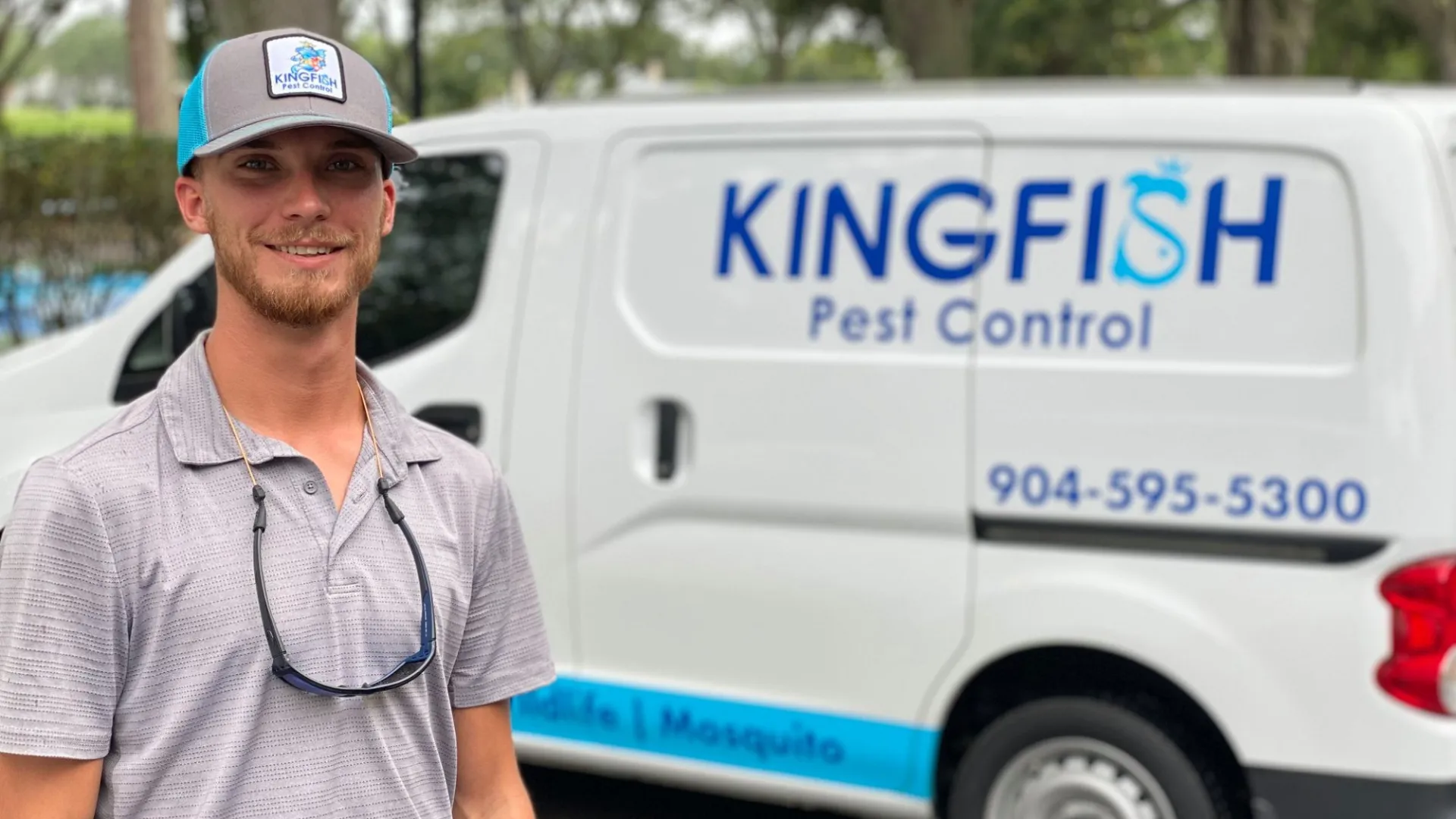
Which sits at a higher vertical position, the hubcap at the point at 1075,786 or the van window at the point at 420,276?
the van window at the point at 420,276

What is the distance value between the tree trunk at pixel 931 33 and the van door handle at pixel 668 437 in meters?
9.65

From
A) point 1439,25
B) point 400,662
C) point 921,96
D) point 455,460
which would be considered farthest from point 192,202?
point 1439,25

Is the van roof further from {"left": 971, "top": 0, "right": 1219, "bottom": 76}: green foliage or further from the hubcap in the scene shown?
{"left": 971, "top": 0, "right": 1219, "bottom": 76}: green foliage

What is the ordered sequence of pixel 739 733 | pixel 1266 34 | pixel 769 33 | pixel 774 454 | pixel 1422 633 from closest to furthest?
pixel 1422 633 → pixel 774 454 → pixel 739 733 → pixel 1266 34 → pixel 769 33

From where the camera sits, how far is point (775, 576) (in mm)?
3715

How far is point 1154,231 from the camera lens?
3.36m

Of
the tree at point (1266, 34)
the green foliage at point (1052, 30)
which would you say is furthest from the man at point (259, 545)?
the green foliage at point (1052, 30)

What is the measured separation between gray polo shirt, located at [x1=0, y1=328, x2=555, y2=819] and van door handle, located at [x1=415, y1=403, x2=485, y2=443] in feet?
8.27

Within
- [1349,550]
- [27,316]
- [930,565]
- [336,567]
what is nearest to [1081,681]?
[930,565]

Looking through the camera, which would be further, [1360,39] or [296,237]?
[1360,39]

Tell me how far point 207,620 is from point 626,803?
11.4 feet

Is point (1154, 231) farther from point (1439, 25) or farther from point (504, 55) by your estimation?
point (504, 55)

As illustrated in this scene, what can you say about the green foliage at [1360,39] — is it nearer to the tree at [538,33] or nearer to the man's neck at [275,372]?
the tree at [538,33]

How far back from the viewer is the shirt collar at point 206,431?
1396mm
